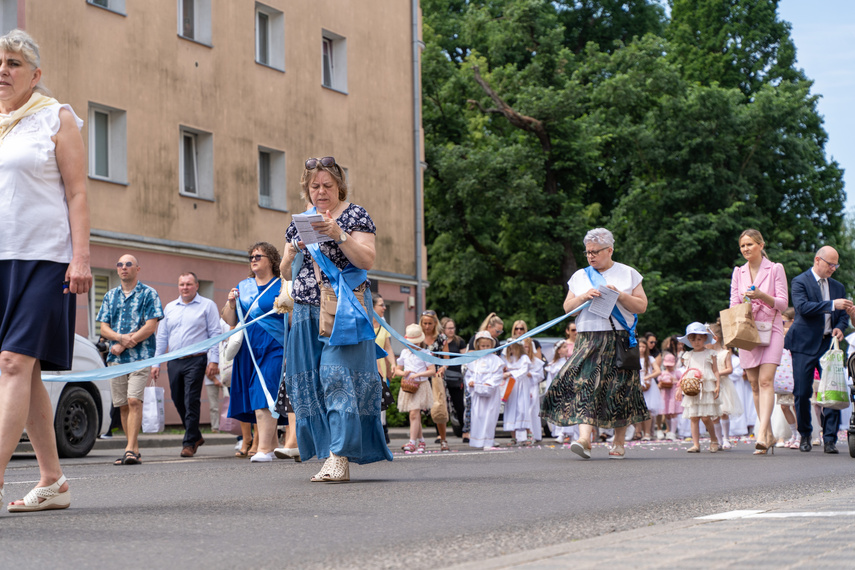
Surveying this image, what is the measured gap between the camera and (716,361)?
14.5 metres

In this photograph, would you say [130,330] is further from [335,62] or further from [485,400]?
[335,62]

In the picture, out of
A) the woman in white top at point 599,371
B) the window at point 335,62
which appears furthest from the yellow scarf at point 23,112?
the window at point 335,62

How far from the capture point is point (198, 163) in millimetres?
26234

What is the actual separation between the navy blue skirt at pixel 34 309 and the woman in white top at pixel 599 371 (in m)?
6.02

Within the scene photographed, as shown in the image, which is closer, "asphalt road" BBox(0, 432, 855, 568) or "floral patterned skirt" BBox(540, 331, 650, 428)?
"asphalt road" BBox(0, 432, 855, 568)

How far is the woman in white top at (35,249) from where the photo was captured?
579cm

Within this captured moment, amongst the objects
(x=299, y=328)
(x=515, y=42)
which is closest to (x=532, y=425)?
(x=299, y=328)

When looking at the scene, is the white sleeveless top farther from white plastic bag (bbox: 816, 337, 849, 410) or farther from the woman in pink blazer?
white plastic bag (bbox: 816, 337, 849, 410)

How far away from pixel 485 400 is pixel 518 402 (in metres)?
1.23

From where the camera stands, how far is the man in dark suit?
12.8 meters

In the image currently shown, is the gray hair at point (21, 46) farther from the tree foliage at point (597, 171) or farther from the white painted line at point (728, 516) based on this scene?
the tree foliage at point (597, 171)

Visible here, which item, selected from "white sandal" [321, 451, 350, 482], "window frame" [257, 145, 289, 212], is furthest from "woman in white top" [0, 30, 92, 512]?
"window frame" [257, 145, 289, 212]

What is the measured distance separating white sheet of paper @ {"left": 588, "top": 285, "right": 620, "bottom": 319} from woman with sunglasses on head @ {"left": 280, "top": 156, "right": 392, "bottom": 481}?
3.19 metres

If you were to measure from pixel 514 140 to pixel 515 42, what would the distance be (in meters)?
3.29
